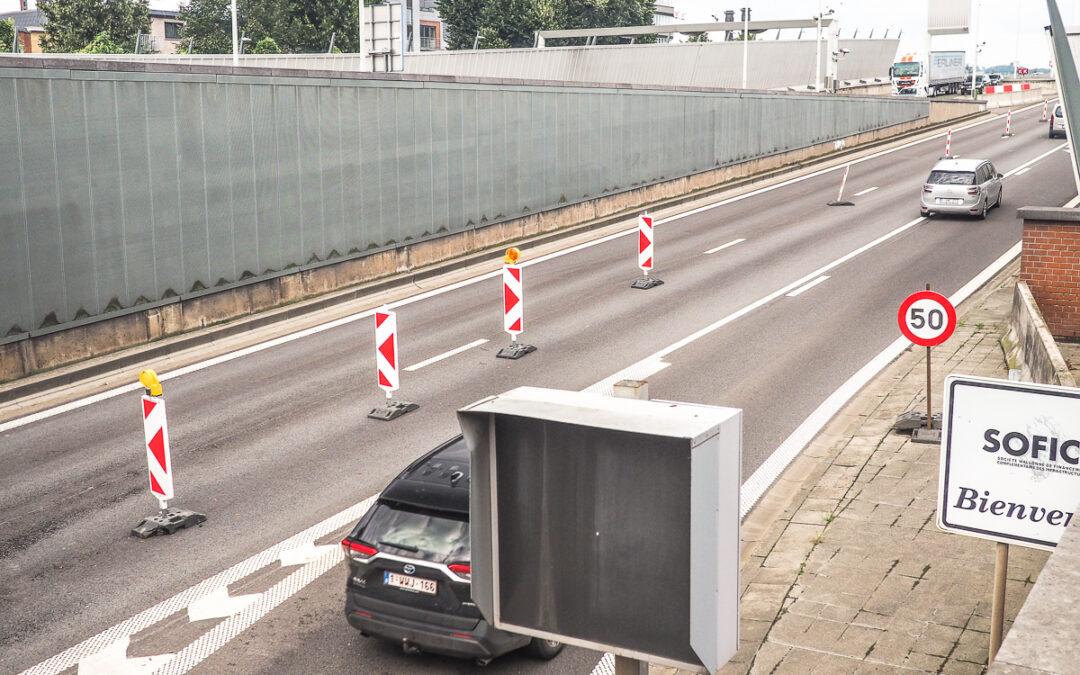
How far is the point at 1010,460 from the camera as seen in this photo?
548 centimetres

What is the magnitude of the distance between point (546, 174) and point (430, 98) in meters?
5.10

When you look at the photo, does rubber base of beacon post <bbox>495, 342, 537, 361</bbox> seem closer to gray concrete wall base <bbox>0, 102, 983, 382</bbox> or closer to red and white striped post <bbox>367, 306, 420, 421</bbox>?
red and white striped post <bbox>367, 306, 420, 421</bbox>

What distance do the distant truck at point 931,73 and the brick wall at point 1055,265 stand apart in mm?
66328

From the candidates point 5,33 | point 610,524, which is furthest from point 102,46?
point 610,524

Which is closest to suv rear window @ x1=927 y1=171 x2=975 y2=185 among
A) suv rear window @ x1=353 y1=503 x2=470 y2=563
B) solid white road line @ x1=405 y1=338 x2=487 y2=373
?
solid white road line @ x1=405 y1=338 x2=487 y2=373

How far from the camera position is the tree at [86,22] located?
230 ft

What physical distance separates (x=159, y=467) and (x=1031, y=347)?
1057 centimetres

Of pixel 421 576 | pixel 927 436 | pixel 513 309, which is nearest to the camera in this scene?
pixel 421 576

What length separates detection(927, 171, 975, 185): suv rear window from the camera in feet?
97.8

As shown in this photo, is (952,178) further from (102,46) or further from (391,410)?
(102,46)

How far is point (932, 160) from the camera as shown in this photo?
4369 cm

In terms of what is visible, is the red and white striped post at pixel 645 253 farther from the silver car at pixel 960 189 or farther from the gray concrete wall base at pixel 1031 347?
the silver car at pixel 960 189

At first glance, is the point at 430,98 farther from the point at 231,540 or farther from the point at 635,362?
the point at 231,540

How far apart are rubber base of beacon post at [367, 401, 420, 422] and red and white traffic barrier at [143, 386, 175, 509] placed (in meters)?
3.69
